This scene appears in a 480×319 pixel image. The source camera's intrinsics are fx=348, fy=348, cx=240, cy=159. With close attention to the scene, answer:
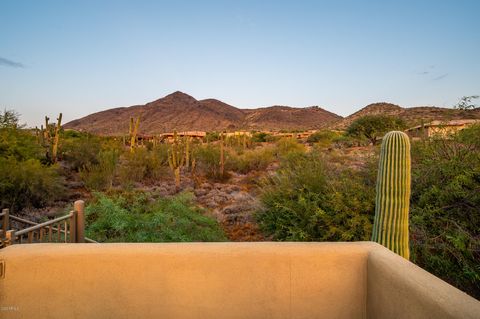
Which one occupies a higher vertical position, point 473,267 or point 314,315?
point 314,315

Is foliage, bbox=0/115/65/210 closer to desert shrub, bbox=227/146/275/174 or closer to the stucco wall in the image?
the stucco wall

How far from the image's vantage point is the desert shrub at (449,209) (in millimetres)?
4957

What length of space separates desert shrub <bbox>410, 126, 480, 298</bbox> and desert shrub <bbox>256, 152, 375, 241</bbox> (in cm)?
86

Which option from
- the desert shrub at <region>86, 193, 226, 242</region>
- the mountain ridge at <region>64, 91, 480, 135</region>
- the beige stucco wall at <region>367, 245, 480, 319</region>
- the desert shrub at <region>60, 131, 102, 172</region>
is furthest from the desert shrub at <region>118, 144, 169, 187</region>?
the mountain ridge at <region>64, 91, 480, 135</region>

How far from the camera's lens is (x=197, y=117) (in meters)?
78.4

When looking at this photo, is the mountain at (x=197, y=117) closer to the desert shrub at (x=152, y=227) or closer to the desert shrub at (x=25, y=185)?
the desert shrub at (x=25, y=185)

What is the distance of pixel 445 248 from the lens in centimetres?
504

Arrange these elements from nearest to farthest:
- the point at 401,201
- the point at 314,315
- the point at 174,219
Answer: the point at 314,315 < the point at 401,201 < the point at 174,219

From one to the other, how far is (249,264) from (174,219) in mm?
4513

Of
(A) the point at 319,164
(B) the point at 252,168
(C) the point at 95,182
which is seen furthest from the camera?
(B) the point at 252,168

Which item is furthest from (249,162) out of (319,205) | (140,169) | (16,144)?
(319,205)

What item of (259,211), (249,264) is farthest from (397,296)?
(259,211)

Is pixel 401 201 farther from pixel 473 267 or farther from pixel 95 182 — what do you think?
pixel 95 182

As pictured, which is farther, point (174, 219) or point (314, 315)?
point (174, 219)
